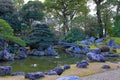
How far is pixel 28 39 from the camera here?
28.6 m

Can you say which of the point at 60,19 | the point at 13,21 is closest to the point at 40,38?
the point at 13,21

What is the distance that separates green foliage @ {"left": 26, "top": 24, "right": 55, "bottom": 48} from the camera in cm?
2770

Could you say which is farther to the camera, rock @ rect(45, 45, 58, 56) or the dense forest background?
the dense forest background

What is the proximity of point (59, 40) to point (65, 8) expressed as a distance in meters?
9.22

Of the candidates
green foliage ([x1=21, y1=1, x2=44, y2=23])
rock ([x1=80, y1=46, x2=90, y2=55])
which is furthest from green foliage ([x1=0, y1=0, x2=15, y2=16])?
rock ([x1=80, y1=46, x2=90, y2=55])

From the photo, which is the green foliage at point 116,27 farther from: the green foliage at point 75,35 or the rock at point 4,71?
the rock at point 4,71

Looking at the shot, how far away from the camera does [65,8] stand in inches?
1748

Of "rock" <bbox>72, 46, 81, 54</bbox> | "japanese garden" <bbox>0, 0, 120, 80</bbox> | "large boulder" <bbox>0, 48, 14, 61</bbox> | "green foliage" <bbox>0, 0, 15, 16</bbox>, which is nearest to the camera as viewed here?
"japanese garden" <bbox>0, 0, 120, 80</bbox>

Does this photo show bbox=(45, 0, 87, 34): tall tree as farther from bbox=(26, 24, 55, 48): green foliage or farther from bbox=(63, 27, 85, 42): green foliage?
bbox=(26, 24, 55, 48): green foliage

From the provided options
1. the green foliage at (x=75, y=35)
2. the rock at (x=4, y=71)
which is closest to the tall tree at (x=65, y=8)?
the green foliage at (x=75, y=35)

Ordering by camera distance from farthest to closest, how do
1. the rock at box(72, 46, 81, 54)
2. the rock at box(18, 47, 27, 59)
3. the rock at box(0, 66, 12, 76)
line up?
the rock at box(72, 46, 81, 54)
the rock at box(18, 47, 27, 59)
the rock at box(0, 66, 12, 76)

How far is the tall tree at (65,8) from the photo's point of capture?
4406cm

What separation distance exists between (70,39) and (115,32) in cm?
679

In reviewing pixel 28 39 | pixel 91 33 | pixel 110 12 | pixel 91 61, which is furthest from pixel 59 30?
pixel 91 61
